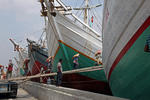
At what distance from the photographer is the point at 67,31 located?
11.9 metres

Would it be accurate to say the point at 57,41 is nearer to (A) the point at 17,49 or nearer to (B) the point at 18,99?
(B) the point at 18,99

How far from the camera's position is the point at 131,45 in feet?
11.0

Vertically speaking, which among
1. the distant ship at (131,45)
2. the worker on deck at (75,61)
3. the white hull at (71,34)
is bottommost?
the distant ship at (131,45)

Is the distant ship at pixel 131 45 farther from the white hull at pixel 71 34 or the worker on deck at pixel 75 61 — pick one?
the white hull at pixel 71 34

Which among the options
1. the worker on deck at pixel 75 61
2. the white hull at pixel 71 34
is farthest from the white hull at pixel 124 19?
the white hull at pixel 71 34

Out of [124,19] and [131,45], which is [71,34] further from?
[131,45]

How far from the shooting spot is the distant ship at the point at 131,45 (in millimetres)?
2943

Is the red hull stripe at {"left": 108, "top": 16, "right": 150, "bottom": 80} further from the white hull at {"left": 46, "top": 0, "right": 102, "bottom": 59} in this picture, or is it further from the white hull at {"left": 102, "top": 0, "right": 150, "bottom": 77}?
the white hull at {"left": 46, "top": 0, "right": 102, "bottom": 59}

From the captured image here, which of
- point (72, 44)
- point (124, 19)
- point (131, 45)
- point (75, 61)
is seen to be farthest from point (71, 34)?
point (131, 45)

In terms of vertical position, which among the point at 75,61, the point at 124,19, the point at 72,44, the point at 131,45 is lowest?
the point at 131,45

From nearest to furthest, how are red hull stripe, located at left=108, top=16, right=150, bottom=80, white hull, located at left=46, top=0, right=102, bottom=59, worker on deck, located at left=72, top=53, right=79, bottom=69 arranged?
red hull stripe, located at left=108, top=16, right=150, bottom=80
worker on deck, located at left=72, top=53, right=79, bottom=69
white hull, located at left=46, top=0, right=102, bottom=59

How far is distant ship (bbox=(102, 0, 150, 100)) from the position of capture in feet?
9.66

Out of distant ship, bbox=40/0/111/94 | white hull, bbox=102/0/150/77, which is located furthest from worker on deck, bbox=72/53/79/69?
white hull, bbox=102/0/150/77

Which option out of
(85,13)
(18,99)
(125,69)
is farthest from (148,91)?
(85,13)
